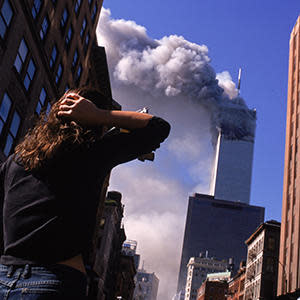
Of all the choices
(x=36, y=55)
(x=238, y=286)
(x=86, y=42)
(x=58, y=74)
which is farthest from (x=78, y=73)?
(x=238, y=286)

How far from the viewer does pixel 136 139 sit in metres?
2.69

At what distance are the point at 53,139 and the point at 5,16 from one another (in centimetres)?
2259

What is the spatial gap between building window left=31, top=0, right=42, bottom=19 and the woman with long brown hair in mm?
26582

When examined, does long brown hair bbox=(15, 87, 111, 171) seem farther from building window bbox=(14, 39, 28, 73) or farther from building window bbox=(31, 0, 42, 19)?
building window bbox=(31, 0, 42, 19)

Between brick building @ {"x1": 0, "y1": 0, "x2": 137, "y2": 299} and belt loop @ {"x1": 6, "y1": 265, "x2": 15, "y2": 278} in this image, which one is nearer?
belt loop @ {"x1": 6, "y1": 265, "x2": 15, "y2": 278}

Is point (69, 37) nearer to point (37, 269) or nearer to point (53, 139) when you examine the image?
point (53, 139)

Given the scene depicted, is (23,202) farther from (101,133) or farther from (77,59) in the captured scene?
(77,59)

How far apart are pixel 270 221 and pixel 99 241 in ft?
93.4

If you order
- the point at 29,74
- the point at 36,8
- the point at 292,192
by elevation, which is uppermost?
the point at 292,192

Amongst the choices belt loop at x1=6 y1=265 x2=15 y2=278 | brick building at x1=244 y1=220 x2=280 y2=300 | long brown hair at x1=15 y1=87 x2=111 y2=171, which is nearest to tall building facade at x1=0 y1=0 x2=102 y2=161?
long brown hair at x1=15 y1=87 x2=111 y2=171

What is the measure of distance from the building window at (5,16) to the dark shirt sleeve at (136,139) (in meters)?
22.0

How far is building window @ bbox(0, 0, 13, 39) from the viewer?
2253cm

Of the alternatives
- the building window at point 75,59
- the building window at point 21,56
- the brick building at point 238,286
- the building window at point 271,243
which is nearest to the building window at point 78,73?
the building window at point 75,59

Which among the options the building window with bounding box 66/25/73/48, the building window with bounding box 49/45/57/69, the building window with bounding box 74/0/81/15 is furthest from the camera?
the building window with bounding box 74/0/81/15
